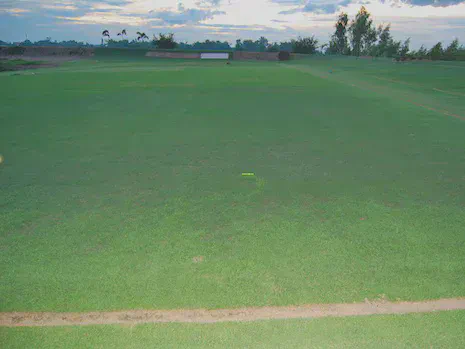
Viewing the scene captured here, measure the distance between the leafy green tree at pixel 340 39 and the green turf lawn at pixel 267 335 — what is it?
5885 centimetres

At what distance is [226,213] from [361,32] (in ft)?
185

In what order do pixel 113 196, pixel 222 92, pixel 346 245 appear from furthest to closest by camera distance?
pixel 222 92 < pixel 113 196 < pixel 346 245

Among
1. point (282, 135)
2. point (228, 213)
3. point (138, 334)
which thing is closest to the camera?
point (138, 334)

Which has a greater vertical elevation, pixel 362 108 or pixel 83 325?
pixel 362 108

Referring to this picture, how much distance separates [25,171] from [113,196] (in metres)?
1.64

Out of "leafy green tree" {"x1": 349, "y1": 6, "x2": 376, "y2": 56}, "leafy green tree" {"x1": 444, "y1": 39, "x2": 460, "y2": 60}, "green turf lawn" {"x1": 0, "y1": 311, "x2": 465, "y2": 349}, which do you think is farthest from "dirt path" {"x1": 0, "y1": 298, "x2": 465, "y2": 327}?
"leafy green tree" {"x1": 349, "y1": 6, "x2": 376, "y2": 56}

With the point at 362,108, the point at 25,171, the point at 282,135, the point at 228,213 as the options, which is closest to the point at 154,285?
A: the point at 228,213

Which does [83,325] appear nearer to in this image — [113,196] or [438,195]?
[113,196]

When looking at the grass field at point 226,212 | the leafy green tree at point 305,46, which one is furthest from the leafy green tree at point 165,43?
the grass field at point 226,212

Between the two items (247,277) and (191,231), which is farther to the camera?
(191,231)

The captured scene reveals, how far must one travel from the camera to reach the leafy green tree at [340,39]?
56.4 meters

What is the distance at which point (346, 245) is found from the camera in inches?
130

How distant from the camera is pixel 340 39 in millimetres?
57469

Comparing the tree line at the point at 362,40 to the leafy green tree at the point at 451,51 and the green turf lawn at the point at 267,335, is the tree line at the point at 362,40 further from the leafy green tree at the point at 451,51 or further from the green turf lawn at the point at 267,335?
the green turf lawn at the point at 267,335
